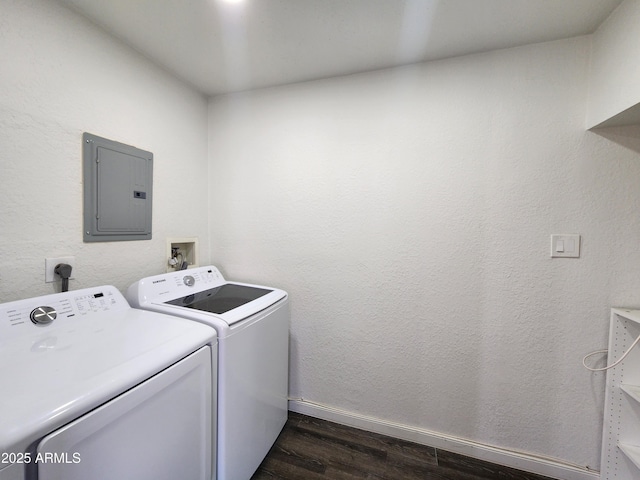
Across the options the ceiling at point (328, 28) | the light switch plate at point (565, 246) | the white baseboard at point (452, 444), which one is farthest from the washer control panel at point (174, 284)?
the light switch plate at point (565, 246)

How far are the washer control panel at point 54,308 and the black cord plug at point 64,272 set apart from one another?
4.4 inches

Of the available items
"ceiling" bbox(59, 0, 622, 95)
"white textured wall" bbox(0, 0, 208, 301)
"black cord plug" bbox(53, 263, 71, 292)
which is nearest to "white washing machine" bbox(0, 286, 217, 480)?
"black cord plug" bbox(53, 263, 71, 292)

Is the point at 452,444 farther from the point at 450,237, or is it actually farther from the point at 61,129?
the point at 61,129

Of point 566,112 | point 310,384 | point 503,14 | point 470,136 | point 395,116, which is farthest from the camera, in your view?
point 310,384

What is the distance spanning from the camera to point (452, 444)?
1414mm

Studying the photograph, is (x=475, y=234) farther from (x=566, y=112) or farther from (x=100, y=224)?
(x=100, y=224)

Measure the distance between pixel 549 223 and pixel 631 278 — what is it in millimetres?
425

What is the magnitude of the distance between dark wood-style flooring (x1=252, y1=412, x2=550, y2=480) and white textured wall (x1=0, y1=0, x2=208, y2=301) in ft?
4.39

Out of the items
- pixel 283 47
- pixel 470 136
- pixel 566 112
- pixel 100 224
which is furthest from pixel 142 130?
pixel 566 112

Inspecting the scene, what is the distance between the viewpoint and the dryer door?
550mm

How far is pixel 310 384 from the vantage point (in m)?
1.69

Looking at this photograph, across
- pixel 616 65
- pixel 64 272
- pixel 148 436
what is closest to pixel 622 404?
pixel 616 65

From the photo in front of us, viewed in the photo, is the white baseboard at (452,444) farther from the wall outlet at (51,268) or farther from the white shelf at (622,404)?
the wall outlet at (51,268)

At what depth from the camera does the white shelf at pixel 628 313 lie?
3.47 feet
